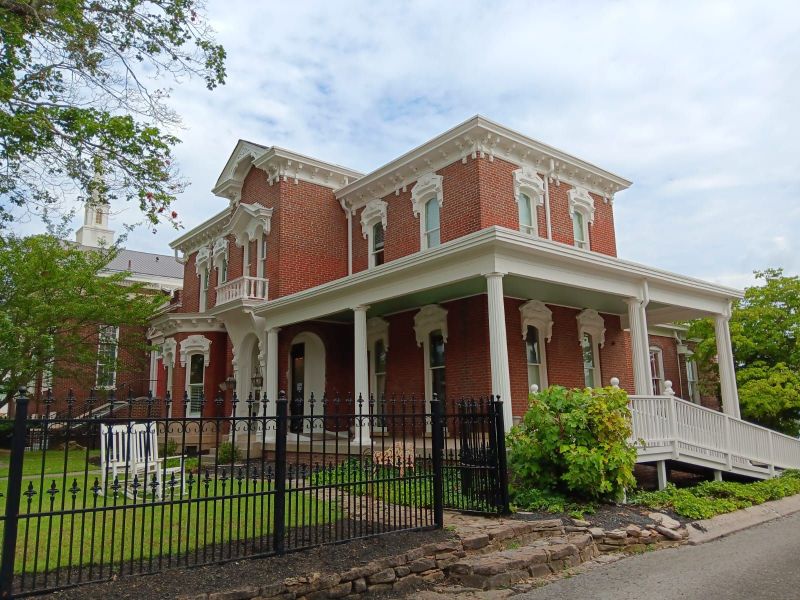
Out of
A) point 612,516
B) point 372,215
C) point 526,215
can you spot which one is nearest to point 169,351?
point 372,215

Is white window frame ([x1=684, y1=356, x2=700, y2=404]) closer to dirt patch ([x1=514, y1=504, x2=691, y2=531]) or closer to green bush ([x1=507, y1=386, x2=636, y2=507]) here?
dirt patch ([x1=514, y1=504, x2=691, y2=531])

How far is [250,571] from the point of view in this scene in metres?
5.70

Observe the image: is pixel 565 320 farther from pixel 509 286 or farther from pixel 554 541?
pixel 554 541

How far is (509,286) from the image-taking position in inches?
556

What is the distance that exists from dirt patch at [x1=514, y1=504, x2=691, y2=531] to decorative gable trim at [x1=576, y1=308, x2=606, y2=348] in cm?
788

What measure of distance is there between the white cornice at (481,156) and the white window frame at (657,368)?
7.08 m

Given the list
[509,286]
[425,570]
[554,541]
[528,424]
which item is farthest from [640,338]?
[425,570]

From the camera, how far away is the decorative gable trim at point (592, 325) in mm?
17000

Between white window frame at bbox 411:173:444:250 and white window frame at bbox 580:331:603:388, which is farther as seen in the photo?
white window frame at bbox 580:331:603:388

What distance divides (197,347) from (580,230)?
1314 cm

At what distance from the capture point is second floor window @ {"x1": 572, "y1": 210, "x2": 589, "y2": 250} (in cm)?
1811

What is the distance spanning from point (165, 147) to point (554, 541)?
317 inches

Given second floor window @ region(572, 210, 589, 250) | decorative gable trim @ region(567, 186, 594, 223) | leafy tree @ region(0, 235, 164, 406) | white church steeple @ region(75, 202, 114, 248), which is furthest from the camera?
white church steeple @ region(75, 202, 114, 248)

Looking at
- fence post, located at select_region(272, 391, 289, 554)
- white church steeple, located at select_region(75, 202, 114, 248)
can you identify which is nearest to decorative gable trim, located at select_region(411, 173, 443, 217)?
fence post, located at select_region(272, 391, 289, 554)
